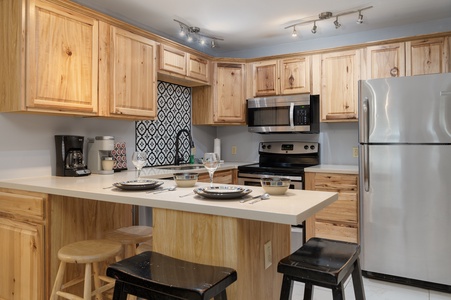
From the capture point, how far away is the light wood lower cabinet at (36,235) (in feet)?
6.66

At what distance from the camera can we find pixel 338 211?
128 inches

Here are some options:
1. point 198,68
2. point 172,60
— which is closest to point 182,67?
point 172,60

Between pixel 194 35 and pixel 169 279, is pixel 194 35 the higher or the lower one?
the higher one

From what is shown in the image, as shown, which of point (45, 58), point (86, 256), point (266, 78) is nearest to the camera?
point (86, 256)

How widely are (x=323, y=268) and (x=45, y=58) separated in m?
2.20

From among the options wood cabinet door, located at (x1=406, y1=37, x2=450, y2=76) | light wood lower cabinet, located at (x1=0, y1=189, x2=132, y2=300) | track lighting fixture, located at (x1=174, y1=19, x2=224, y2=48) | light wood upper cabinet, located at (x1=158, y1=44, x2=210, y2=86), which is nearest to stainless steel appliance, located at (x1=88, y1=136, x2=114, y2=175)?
light wood lower cabinet, located at (x1=0, y1=189, x2=132, y2=300)

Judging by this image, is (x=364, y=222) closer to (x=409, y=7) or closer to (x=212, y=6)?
(x=409, y=7)

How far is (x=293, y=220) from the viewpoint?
3.97 feet

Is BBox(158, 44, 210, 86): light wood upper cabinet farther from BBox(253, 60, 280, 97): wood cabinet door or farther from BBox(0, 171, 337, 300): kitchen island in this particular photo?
BBox(0, 171, 337, 300): kitchen island

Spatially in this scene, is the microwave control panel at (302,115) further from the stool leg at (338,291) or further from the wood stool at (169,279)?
the wood stool at (169,279)

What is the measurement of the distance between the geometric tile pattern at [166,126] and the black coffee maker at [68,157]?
2.65 feet

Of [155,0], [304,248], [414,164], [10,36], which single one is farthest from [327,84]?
[10,36]

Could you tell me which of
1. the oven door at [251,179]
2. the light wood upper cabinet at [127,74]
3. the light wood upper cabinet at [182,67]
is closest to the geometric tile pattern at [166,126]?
the light wood upper cabinet at [182,67]

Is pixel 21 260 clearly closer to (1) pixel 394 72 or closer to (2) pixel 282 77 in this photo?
(2) pixel 282 77
